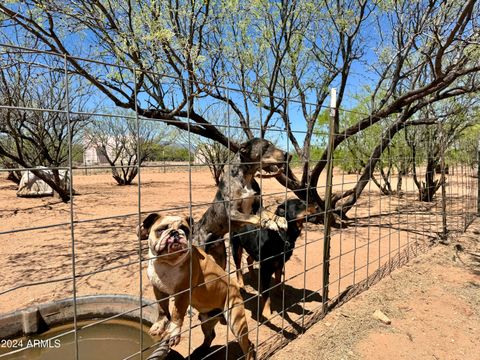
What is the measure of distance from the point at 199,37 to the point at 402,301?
618 centimetres

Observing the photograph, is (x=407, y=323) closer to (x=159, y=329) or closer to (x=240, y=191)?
(x=240, y=191)

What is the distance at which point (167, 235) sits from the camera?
1.87 metres

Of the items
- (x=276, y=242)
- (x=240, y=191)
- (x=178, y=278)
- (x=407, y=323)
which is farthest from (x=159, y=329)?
(x=407, y=323)

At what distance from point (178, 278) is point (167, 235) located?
0.30 m

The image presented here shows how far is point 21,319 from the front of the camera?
2.43 meters

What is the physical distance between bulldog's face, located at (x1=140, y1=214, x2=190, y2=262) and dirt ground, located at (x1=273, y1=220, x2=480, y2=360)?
5.04 feet

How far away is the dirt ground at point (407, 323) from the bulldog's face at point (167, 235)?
154cm

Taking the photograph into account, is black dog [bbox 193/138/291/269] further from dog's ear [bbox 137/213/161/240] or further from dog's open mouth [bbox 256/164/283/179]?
dog's ear [bbox 137/213/161/240]

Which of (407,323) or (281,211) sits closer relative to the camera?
(407,323)

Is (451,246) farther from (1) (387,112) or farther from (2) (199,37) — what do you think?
(2) (199,37)

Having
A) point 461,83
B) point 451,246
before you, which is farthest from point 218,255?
point 461,83

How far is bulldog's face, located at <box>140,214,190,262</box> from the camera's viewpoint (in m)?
1.86

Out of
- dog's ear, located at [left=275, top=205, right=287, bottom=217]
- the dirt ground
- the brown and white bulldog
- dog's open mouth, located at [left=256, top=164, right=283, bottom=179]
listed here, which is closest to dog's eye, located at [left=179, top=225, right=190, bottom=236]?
the brown and white bulldog

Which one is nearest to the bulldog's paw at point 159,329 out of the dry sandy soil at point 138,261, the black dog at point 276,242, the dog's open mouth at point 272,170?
the dry sandy soil at point 138,261
